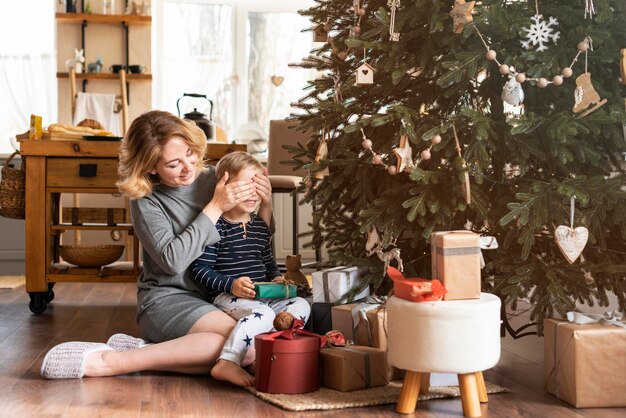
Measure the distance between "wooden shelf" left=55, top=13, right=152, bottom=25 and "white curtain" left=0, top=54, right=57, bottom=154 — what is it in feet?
1.08

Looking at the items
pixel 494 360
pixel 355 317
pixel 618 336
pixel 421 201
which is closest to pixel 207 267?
pixel 355 317

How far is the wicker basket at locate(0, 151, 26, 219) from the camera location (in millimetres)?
3824

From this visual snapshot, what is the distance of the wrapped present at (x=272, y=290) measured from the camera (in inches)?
99.6

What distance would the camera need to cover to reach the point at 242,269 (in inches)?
104

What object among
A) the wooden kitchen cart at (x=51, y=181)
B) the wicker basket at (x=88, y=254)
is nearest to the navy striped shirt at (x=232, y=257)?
the wooden kitchen cart at (x=51, y=181)

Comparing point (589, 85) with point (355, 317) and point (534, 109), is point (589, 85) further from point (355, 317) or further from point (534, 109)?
point (355, 317)

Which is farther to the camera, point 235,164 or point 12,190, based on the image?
point 12,190

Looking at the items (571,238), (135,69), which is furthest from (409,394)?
(135,69)

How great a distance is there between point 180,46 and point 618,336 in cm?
451

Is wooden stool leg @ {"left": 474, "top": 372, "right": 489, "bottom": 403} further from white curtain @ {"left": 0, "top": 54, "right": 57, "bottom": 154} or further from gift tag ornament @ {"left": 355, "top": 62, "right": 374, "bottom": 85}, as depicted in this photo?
white curtain @ {"left": 0, "top": 54, "right": 57, "bottom": 154}

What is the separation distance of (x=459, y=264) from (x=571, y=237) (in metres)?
0.41

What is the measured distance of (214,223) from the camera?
2555 millimetres

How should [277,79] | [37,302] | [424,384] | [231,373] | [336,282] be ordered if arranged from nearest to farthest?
[424,384]
[231,373]
[336,282]
[37,302]
[277,79]

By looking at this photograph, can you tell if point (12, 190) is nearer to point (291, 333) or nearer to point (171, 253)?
point (171, 253)
